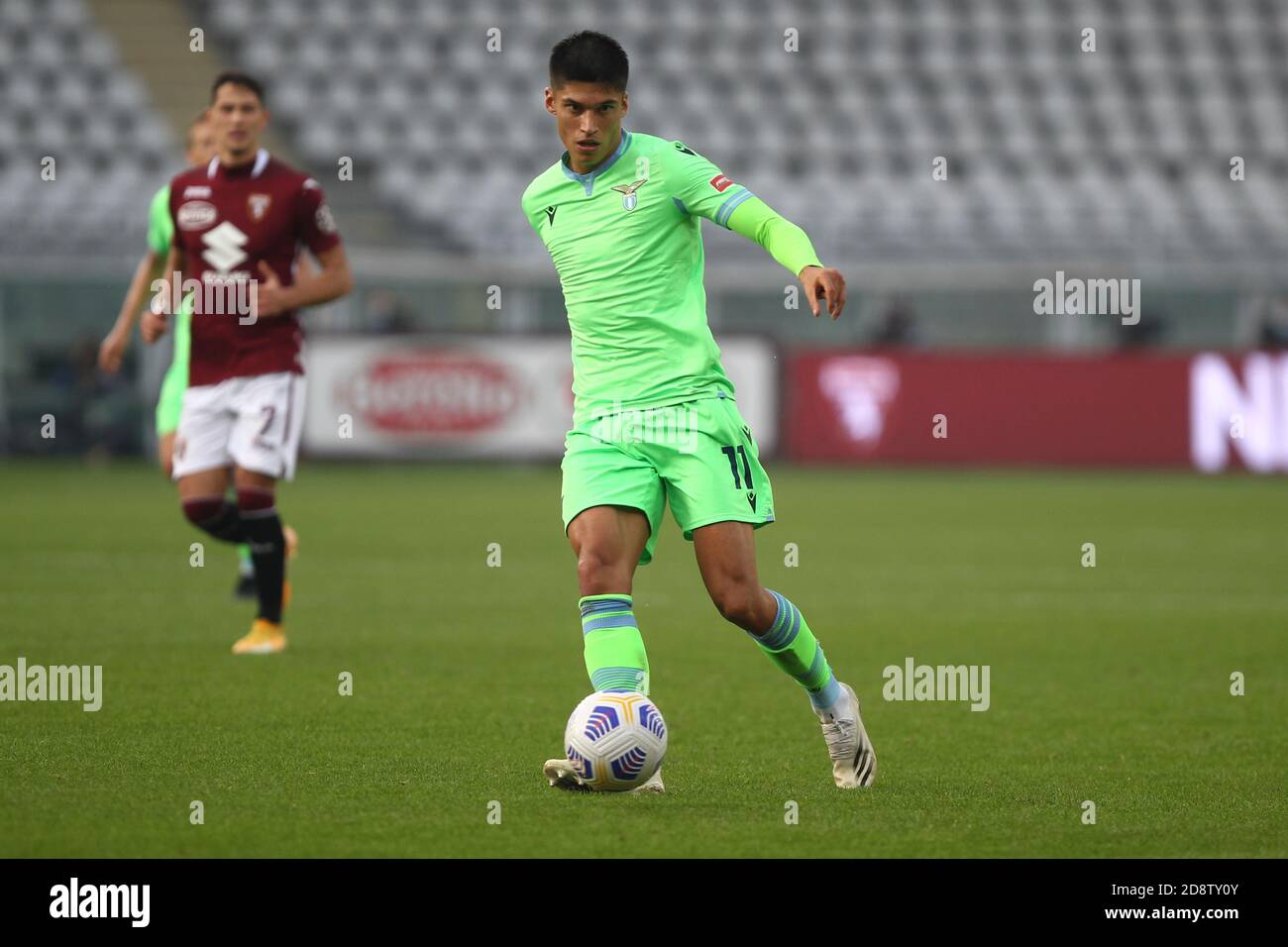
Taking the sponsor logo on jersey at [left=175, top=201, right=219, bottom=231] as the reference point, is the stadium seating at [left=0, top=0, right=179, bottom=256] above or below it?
above

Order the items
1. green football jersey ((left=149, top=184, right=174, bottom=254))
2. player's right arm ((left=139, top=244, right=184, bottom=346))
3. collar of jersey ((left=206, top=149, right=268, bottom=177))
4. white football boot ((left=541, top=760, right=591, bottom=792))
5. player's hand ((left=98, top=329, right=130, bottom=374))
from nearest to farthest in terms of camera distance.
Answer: white football boot ((left=541, top=760, right=591, bottom=792)) < collar of jersey ((left=206, top=149, right=268, bottom=177)) < player's right arm ((left=139, top=244, right=184, bottom=346)) < green football jersey ((left=149, top=184, right=174, bottom=254)) < player's hand ((left=98, top=329, right=130, bottom=374))

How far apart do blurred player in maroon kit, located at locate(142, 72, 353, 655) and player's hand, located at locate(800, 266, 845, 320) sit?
367cm

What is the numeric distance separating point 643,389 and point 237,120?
3.51 meters

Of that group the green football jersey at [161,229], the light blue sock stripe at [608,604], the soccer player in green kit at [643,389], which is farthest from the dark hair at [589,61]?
the green football jersey at [161,229]

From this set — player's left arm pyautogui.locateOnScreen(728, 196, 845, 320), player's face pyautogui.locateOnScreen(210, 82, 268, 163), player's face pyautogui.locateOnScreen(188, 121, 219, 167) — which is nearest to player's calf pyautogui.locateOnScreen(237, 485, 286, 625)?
player's face pyautogui.locateOnScreen(210, 82, 268, 163)

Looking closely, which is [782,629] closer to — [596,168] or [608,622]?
[608,622]

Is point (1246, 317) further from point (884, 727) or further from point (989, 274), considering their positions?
point (884, 727)

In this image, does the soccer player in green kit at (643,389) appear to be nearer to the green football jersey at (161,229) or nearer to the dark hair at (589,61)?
the dark hair at (589,61)

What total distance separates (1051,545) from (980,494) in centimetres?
494

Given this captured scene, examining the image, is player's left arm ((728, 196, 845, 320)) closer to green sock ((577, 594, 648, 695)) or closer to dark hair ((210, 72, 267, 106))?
green sock ((577, 594, 648, 695))

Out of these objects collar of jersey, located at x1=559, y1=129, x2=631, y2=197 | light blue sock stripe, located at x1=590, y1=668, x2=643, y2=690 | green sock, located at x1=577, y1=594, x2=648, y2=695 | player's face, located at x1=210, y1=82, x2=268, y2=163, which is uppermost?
player's face, located at x1=210, y1=82, x2=268, y2=163

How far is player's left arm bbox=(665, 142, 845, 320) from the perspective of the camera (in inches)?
208

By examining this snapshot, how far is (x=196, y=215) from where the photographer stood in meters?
8.38

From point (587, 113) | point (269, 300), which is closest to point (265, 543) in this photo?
point (269, 300)
